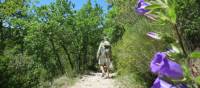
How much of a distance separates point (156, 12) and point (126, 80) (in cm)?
1333

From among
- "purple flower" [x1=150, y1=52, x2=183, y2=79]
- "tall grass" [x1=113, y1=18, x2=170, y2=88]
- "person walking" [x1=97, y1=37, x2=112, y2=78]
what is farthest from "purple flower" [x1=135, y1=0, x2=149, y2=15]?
"person walking" [x1=97, y1=37, x2=112, y2=78]

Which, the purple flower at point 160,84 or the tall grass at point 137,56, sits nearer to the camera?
the purple flower at point 160,84

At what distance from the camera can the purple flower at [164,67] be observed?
1424 millimetres

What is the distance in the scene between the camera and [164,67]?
1.43m

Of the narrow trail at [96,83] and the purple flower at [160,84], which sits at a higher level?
the purple flower at [160,84]

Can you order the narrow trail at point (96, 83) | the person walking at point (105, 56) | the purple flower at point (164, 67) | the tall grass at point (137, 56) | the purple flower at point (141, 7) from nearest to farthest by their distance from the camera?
1. the purple flower at point (164, 67)
2. the purple flower at point (141, 7)
3. the tall grass at point (137, 56)
4. the narrow trail at point (96, 83)
5. the person walking at point (105, 56)

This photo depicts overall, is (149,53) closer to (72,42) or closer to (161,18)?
(161,18)

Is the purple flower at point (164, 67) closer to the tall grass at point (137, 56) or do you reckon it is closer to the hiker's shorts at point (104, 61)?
the tall grass at point (137, 56)

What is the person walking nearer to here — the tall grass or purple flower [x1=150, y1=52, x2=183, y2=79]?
the tall grass

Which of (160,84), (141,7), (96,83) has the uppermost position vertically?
(141,7)

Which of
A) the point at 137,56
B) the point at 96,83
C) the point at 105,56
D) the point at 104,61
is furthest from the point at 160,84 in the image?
the point at 104,61

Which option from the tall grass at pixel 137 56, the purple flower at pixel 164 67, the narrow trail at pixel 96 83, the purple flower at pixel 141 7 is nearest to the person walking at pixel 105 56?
the narrow trail at pixel 96 83

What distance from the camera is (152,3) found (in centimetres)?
166

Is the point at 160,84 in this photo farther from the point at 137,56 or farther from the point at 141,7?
the point at 137,56
